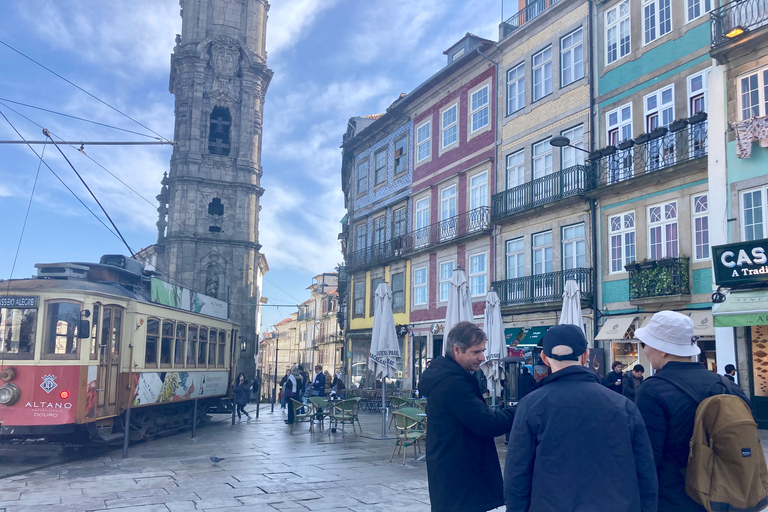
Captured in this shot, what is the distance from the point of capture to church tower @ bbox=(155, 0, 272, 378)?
161 ft

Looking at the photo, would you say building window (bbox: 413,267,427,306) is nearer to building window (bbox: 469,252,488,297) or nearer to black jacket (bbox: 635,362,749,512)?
building window (bbox: 469,252,488,297)

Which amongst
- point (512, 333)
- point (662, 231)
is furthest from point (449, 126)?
point (662, 231)

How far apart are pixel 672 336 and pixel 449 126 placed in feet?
81.6

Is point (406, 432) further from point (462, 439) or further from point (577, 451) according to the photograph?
point (577, 451)

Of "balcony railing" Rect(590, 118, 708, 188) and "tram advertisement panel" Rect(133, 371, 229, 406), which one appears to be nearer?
"tram advertisement panel" Rect(133, 371, 229, 406)

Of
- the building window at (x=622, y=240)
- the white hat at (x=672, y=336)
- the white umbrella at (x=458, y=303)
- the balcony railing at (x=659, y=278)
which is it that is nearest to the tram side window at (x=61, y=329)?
the white umbrella at (x=458, y=303)

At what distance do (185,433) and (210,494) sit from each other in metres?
9.43

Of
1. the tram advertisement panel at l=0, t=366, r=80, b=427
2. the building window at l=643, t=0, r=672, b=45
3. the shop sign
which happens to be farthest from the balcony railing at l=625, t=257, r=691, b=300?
the tram advertisement panel at l=0, t=366, r=80, b=427

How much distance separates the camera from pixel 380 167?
33344mm

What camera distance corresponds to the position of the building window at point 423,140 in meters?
29.4

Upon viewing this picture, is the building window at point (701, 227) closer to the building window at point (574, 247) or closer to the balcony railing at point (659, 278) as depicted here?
the balcony railing at point (659, 278)

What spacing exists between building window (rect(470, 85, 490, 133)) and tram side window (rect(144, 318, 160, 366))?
49.7 feet

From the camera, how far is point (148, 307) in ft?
48.6

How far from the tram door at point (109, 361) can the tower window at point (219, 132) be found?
3855cm
